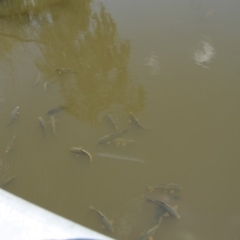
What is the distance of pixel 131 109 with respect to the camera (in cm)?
422

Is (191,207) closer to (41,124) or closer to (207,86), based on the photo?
(207,86)

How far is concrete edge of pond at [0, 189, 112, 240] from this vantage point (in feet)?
6.17

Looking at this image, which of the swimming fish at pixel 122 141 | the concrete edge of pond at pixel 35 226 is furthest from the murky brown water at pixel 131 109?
the concrete edge of pond at pixel 35 226

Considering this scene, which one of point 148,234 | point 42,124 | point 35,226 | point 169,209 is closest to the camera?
point 35,226

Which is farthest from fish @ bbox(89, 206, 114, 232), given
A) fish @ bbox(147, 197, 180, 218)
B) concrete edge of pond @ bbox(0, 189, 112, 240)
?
concrete edge of pond @ bbox(0, 189, 112, 240)

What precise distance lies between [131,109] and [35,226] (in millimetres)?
2571

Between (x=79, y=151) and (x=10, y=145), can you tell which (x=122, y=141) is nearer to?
(x=79, y=151)

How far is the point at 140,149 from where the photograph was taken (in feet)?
12.3

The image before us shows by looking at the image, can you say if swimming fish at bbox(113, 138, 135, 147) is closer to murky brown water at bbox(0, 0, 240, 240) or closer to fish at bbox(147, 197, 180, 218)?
murky brown water at bbox(0, 0, 240, 240)

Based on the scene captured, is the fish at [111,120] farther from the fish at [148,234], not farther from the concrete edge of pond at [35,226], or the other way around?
the concrete edge of pond at [35,226]

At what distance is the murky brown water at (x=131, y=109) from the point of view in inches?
129

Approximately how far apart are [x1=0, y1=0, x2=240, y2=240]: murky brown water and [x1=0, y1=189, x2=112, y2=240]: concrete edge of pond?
1265 millimetres

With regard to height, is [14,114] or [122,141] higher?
[14,114]

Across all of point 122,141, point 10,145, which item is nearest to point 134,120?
point 122,141
